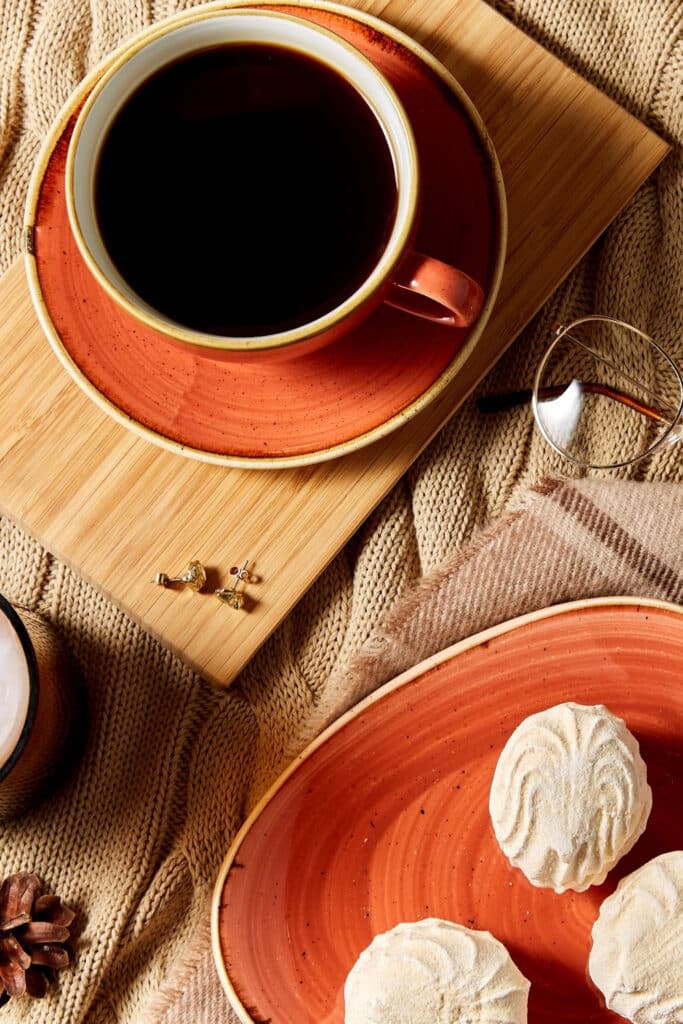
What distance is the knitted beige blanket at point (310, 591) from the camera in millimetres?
689

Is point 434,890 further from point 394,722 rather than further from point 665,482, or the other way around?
point 665,482

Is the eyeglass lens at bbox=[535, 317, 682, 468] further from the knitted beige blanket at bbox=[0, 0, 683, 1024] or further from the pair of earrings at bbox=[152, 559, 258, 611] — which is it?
the pair of earrings at bbox=[152, 559, 258, 611]

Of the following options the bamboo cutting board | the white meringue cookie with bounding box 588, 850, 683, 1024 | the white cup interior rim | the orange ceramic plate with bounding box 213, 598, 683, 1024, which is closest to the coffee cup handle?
the white cup interior rim

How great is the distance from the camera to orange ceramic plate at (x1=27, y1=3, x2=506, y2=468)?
0.57m

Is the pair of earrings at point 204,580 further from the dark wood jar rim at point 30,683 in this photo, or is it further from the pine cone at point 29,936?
the pine cone at point 29,936

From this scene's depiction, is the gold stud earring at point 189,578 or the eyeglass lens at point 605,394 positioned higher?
the eyeglass lens at point 605,394

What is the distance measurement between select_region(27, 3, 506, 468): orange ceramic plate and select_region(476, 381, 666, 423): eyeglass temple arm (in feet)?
0.38

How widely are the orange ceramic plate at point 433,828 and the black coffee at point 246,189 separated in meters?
0.27

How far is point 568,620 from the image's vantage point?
660 millimetres

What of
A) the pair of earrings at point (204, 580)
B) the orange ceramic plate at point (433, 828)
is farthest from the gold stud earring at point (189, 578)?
the orange ceramic plate at point (433, 828)

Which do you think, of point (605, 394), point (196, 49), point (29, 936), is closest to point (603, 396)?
point (605, 394)

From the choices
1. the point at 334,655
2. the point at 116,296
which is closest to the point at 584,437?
the point at 334,655

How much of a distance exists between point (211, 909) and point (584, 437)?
43 cm

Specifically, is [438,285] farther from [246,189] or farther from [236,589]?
[236,589]
